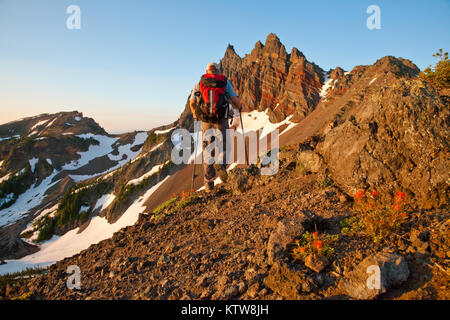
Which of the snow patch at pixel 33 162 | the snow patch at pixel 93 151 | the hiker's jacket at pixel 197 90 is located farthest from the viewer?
the snow patch at pixel 93 151

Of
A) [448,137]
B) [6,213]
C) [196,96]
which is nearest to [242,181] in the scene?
[196,96]

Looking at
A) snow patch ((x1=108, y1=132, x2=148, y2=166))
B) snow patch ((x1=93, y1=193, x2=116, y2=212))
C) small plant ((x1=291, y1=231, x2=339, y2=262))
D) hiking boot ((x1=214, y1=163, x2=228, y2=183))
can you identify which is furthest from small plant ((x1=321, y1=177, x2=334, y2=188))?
snow patch ((x1=108, y1=132, x2=148, y2=166))

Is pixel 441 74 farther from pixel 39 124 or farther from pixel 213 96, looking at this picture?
pixel 39 124

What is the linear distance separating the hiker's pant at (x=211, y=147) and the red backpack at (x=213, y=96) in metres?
0.58

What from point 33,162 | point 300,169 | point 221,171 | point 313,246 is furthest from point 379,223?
point 33,162

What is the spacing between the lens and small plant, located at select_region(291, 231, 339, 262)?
362 cm

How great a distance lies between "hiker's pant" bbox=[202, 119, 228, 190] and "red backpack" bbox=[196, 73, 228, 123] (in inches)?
22.8

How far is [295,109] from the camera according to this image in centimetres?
7381

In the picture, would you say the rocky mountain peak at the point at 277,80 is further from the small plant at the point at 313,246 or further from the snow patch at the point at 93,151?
the snow patch at the point at 93,151

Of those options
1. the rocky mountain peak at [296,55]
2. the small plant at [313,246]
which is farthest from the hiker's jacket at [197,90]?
the rocky mountain peak at [296,55]

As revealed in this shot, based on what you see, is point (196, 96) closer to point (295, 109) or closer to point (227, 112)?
point (227, 112)

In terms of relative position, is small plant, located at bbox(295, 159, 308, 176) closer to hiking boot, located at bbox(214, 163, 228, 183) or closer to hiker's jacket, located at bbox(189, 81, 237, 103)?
hiking boot, located at bbox(214, 163, 228, 183)

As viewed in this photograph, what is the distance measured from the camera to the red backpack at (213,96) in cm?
767

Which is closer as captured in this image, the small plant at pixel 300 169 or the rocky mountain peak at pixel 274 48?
the small plant at pixel 300 169
